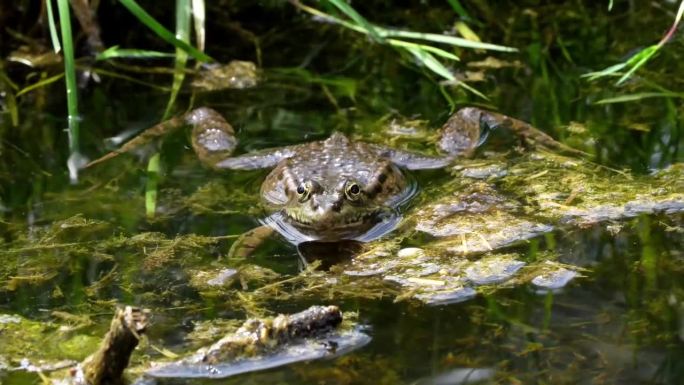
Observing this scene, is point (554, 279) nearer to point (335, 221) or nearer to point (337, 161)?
point (335, 221)

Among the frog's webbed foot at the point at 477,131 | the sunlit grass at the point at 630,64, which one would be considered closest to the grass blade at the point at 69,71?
the frog's webbed foot at the point at 477,131

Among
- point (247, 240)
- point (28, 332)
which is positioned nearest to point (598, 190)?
point (247, 240)

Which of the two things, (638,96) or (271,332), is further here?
(638,96)

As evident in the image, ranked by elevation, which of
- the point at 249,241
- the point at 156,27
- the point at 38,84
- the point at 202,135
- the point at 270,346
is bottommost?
the point at 270,346

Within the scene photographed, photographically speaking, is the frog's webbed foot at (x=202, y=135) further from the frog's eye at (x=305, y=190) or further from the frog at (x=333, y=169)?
the frog's eye at (x=305, y=190)

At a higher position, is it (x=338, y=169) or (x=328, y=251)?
(x=338, y=169)

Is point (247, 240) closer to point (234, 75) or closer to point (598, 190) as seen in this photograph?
point (598, 190)

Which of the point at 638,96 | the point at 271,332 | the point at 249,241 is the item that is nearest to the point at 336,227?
the point at 249,241
